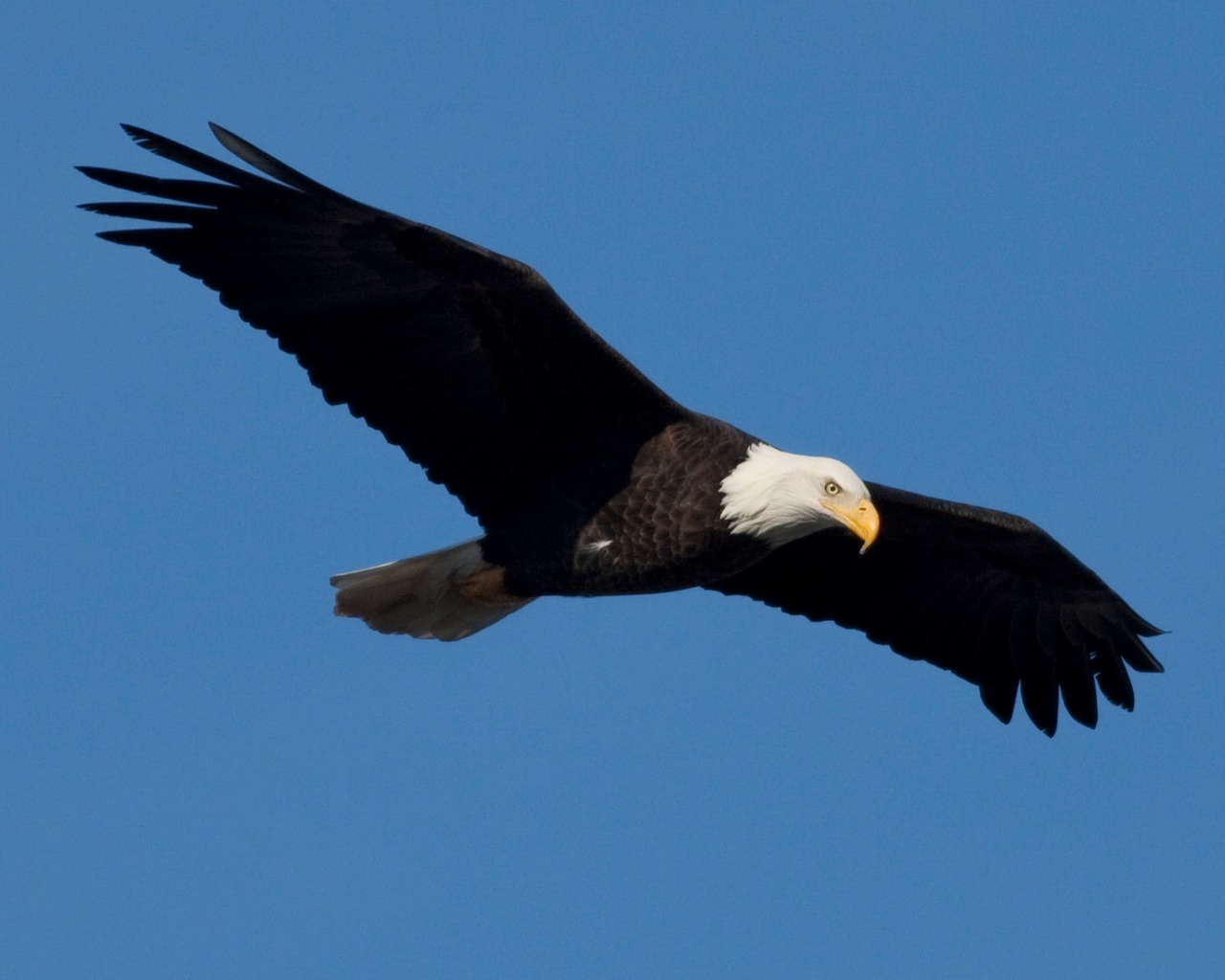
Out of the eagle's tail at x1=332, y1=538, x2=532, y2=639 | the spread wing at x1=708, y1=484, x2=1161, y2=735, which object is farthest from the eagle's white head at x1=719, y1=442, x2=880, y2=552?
the spread wing at x1=708, y1=484, x2=1161, y2=735

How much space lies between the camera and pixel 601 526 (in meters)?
9.42

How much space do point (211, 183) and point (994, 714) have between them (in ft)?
16.6

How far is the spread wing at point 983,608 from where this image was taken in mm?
11047

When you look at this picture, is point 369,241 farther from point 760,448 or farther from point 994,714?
point 994,714

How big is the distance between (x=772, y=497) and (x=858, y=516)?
398mm

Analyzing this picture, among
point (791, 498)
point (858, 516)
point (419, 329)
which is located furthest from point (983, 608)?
point (419, 329)

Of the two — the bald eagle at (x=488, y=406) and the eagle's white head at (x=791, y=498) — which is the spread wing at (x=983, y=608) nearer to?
the bald eagle at (x=488, y=406)

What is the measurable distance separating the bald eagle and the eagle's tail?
0.5 inches

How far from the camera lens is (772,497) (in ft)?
30.5

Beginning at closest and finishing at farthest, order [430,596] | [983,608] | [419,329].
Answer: [419,329] < [430,596] < [983,608]

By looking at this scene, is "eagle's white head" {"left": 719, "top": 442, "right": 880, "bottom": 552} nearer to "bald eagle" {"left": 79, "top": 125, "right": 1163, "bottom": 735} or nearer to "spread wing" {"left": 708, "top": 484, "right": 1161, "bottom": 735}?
"bald eagle" {"left": 79, "top": 125, "right": 1163, "bottom": 735}

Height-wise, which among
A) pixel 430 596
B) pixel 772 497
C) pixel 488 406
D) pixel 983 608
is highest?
pixel 983 608

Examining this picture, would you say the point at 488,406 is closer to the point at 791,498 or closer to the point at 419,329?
the point at 419,329

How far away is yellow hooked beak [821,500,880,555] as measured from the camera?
9.32 m
